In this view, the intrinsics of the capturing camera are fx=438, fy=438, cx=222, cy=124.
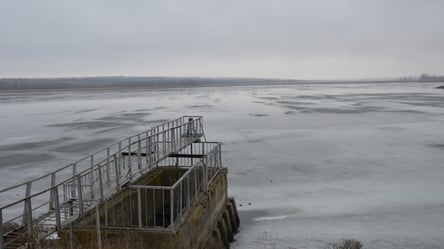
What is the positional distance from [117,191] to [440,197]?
1155 centimetres

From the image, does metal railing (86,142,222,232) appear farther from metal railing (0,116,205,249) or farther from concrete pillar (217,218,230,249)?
concrete pillar (217,218,230,249)

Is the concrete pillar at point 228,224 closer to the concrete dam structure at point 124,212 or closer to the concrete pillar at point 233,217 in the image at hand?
the concrete dam structure at point 124,212

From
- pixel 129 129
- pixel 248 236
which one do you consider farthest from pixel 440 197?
pixel 129 129

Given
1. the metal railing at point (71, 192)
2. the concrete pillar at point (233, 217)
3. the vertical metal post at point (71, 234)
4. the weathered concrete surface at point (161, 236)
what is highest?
the metal railing at point (71, 192)

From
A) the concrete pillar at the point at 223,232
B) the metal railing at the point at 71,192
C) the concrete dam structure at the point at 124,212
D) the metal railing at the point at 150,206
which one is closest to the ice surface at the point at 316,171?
the concrete pillar at the point at 223,232

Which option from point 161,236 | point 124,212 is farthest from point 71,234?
point 124,212

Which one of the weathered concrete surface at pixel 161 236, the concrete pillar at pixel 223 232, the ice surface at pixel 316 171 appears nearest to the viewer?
the weathered concrete surface at pixel 161 236

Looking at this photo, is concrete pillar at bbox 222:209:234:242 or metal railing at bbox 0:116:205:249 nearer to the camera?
metal railing at bbox 0:116:205:249

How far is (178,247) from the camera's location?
8883 mm

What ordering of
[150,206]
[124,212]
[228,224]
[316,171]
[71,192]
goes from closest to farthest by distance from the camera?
[71,192], [124,212], [228,224], [150,206], [316,171]

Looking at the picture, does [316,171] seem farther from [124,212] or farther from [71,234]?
[71,234]

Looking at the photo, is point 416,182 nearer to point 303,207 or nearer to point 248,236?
point 303,207

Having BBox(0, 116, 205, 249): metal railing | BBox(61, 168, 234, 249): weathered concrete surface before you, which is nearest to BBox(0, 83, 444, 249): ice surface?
BBox(61, 168, 234, 249): weathered concrete surface

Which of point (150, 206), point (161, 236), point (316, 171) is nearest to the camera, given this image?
point (161, 236)
